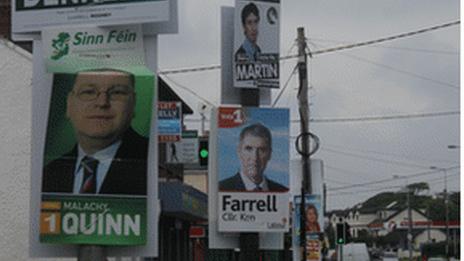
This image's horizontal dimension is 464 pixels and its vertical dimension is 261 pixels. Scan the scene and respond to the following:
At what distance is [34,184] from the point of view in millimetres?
13438

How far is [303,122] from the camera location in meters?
27.8

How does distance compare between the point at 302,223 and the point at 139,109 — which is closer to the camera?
the point at 139,109

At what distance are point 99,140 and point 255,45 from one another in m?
3.31

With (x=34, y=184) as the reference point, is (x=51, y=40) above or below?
above

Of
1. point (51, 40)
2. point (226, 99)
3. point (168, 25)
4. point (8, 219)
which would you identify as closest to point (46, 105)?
point (51, 40)

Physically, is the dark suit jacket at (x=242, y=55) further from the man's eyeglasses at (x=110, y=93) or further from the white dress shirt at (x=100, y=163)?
the white dress shirt at (x=100, y=163)

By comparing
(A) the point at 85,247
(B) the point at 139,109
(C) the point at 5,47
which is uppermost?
(C) the point at 5,47

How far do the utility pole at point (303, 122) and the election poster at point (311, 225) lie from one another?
0.34 m

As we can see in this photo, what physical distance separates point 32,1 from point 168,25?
191 cm

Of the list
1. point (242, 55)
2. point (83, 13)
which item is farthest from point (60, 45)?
point (242, 55)

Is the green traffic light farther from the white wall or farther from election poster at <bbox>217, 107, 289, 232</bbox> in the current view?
the white wall

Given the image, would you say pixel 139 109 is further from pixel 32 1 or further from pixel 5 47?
pixel 5 47

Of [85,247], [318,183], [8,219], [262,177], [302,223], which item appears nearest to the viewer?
[85,247]

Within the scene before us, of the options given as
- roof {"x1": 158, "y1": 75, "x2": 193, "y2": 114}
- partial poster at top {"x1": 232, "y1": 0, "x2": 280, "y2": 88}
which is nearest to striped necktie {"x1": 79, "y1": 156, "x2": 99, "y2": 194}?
partial poster at top {"x1": 232, "y1": 0, "x2": 280, "y2": 88}
